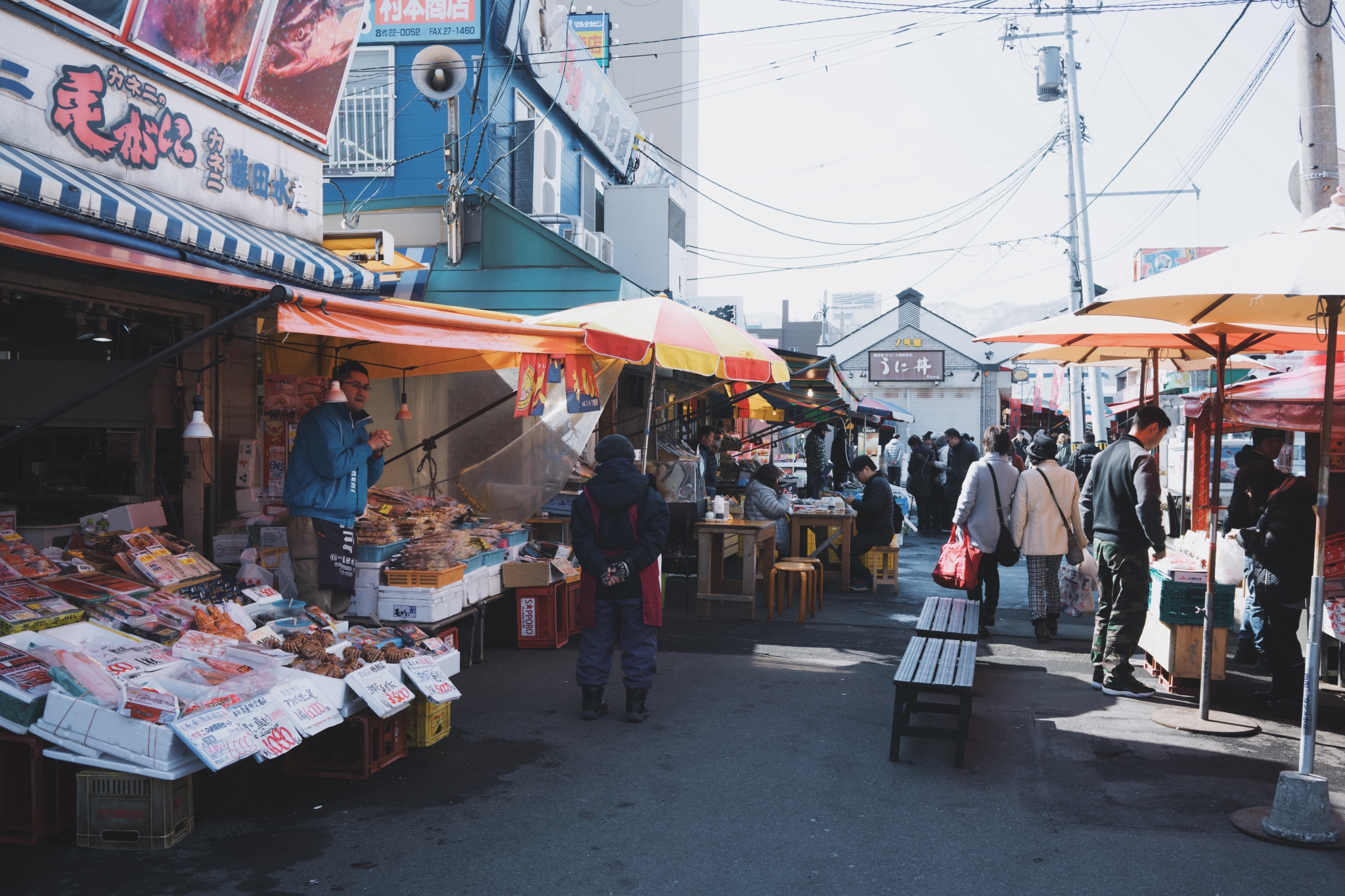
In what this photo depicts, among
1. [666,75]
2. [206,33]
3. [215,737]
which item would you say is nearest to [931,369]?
[666,75]

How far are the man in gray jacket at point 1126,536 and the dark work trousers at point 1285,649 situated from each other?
0.82 meters

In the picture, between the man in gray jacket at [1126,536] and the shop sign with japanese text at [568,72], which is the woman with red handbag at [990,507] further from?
the shop sign with japanese text at [568,72]

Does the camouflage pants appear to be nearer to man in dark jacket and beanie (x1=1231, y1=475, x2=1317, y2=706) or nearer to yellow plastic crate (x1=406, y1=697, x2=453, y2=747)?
man in dark jacket and beanie (x1=1231, y1=475, x2=1317, y2=706)

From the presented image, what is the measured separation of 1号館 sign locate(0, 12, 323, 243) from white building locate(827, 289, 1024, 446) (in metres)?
38.8

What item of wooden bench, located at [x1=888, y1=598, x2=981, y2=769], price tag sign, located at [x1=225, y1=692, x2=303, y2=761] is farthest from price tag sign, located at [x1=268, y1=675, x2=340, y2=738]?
wooden bench, located at [x1=888, y1=598, x2=981, y2=769]

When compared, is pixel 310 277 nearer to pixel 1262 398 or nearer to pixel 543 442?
pixel 543 442

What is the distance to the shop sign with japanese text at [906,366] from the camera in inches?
1770

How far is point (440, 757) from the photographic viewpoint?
552cm

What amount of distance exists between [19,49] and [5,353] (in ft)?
6.50

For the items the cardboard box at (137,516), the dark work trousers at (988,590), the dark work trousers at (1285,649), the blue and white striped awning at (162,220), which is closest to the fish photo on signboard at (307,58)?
the blue and white striped awning at (162,220)

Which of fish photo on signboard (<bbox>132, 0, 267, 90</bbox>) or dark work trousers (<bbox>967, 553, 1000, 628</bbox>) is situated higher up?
fish photo on signboard (<bbox>132, 0, 267, 90</bbox>)

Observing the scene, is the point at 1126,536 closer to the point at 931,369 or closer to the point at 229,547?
the point at 229,547

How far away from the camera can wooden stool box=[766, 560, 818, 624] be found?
9844mm

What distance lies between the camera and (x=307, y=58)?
8.04m
